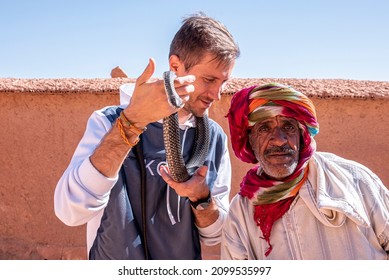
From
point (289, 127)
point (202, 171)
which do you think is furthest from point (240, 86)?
point (202, 171)

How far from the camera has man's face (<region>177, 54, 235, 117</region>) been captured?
9.01 feet

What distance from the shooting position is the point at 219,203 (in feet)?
9.54

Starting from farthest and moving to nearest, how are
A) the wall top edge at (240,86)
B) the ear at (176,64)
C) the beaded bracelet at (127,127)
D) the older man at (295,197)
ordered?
the wall top edge at (240,86)
the ear at (176,64)
the older man at (295,197)
the beaded bracelet at (127,127)

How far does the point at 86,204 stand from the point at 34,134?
5.33m

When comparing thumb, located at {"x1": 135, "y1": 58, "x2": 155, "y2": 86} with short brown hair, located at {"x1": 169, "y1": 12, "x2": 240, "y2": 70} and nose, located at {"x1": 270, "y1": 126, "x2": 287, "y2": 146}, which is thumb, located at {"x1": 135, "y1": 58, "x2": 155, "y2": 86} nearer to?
short brown hair, located at {"x1": 169, "y1": 12, "x2": 240, "y2": 70}

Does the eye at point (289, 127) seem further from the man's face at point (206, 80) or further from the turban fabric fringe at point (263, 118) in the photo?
the man's face at point (206, 80)

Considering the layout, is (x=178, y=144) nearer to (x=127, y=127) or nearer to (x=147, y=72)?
(x=127, y=127)

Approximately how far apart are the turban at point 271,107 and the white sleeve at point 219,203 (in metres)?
0.29

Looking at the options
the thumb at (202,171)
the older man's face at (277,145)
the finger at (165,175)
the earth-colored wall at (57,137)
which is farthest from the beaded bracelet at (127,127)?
the earth-colored wall at (57,137)

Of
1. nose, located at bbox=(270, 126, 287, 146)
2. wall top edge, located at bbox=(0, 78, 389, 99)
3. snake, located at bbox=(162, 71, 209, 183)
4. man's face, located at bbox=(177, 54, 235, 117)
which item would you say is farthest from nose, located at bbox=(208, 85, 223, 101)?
wall top edge, located at bbox=(0, 78, 389, 99)

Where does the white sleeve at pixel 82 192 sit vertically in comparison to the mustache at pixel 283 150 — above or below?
below

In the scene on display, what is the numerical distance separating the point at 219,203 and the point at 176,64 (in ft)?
2.75

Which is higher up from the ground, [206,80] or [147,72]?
[147,72]

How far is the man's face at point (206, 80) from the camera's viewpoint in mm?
2746
